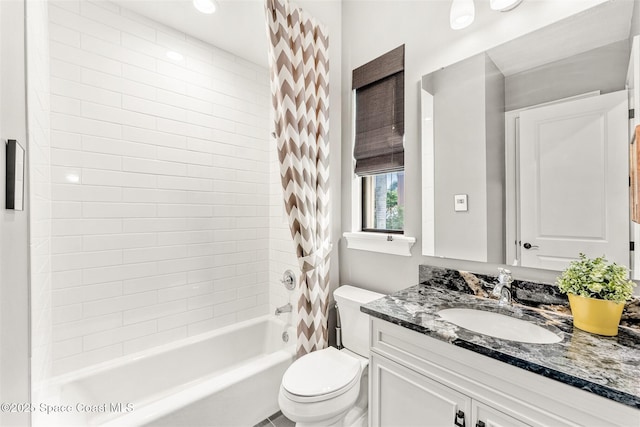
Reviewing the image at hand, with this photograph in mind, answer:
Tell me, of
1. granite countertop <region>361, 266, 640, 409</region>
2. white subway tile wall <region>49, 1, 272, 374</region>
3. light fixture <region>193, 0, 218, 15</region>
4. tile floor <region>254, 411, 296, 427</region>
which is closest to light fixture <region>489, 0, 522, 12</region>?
granite countertop <region>361, 266, 640, 409</region>

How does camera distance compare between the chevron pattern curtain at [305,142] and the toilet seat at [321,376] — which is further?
the chevron pattern curtain at [305,142]

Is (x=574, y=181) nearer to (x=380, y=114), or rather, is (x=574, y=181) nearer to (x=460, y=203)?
(x=460, y=203)

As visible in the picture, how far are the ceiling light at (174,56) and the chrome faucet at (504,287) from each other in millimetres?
2385

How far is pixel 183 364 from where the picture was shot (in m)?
1.86

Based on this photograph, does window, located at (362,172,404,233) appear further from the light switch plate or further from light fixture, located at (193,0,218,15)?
light fixture, located at (193,0,218,15)

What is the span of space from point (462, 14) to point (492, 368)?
1551 millimetres

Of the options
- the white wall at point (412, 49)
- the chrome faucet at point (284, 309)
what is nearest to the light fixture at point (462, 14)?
the white wall at point (412, 49)

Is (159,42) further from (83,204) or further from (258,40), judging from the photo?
(83,204)

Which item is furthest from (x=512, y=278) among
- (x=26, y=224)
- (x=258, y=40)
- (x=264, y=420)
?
(x=258, y=40)

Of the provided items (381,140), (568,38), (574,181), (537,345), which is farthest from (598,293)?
(381,140)

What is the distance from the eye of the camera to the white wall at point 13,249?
0.59 metres

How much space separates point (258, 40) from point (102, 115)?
116cm

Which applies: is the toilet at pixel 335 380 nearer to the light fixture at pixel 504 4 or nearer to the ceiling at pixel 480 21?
the ceiling at pixel 480 21

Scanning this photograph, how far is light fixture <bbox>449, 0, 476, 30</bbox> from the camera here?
1313 mm
